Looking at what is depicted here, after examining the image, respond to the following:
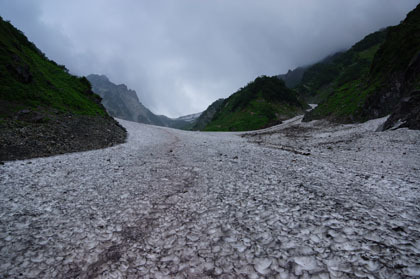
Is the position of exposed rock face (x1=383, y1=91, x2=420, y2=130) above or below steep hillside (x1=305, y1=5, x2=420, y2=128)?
below

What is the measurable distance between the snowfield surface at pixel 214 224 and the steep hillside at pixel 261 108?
189 ft

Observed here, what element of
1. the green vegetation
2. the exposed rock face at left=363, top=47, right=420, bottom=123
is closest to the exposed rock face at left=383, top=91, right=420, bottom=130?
the exposed rock face at left=363, top=47, right=420, bottom=123

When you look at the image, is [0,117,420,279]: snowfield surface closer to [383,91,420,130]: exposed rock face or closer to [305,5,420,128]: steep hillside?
[383,91,420,130]: exposed rock face

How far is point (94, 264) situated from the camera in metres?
4.52

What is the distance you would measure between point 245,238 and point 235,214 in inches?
52.9

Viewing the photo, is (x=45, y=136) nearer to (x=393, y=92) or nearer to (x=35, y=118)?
(x=35, y=118)

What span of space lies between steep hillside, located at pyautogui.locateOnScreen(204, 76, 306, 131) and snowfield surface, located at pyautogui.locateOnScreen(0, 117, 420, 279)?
57550 mm

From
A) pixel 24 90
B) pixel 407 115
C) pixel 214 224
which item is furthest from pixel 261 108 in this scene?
pixel 214 224

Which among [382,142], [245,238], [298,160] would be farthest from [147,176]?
[382,142]

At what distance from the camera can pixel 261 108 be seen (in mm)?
78438

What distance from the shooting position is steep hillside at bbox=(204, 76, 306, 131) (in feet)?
225

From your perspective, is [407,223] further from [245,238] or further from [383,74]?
[383,74]

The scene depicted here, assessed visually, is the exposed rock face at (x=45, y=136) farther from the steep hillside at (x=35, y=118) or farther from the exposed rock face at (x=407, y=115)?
the exposed rock face at (x=407, y=115)

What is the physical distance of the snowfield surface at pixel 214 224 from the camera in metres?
4.23
